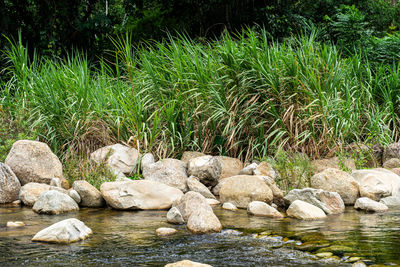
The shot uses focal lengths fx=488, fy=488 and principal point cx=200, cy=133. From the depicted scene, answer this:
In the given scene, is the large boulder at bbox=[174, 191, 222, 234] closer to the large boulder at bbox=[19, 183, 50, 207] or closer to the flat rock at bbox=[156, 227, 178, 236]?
the flat rock at bbox=[156, 227, 178, 236]

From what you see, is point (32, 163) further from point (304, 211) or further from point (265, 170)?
point (304, 211)

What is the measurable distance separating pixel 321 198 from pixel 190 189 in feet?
5.85

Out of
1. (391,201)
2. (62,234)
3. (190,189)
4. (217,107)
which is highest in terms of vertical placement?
(217,107)

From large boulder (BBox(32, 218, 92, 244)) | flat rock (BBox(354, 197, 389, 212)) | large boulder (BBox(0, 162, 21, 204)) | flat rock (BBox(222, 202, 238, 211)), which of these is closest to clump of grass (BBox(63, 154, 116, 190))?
large boulder (BBox(0, 162, 21, 204))

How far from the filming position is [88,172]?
7051 millimetres

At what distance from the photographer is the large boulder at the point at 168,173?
6.84m

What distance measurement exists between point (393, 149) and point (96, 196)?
4949 mm

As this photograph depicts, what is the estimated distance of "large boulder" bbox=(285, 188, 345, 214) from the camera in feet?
19.0

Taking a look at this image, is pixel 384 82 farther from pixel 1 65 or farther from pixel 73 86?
pixel 1 65

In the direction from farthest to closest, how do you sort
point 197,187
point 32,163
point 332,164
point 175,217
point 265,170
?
point 332,164 → point 265,170 → point 32,163 → point 197,187 → point 175,217

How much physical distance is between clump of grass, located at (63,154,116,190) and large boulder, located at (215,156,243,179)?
165cm

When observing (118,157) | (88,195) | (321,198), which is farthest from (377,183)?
(88,195)

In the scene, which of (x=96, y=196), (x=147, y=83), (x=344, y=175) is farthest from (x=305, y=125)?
(x=96, y=196)

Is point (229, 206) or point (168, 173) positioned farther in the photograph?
point (168, 173)
